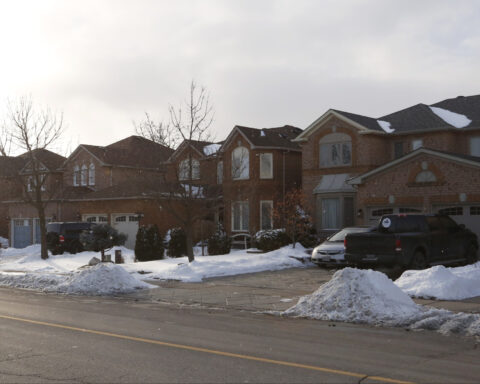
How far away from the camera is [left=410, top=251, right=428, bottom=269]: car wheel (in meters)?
18.7

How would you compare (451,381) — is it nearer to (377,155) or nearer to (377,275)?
(377,275)

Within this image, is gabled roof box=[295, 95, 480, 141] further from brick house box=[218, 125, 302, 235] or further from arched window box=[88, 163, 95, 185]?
arched window box=[88, 163, 95, 185]

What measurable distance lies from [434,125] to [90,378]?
91.6 feet

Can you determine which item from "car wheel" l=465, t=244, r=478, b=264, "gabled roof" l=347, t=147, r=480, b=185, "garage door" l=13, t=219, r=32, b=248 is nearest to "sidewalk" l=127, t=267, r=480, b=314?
"car wheel" l=465, t=244, r=478, b=264

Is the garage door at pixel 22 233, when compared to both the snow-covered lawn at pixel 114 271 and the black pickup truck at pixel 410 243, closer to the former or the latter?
the snow-covered lawn at pixel 114 271

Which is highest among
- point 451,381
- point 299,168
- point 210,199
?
point 299,168

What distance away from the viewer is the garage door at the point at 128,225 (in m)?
38.6

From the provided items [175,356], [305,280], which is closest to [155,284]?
[305,280]

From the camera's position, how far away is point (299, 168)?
38.2m

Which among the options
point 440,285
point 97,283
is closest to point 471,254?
point 440,285

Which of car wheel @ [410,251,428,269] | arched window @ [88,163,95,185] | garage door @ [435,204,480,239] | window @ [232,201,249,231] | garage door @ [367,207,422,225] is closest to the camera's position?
car wheel @ [410,251,428,269]

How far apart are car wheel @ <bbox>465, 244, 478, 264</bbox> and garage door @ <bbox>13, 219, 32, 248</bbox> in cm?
3327

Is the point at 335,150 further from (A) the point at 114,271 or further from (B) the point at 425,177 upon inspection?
(A) the point at 114,271

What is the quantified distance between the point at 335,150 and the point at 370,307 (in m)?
22.8
